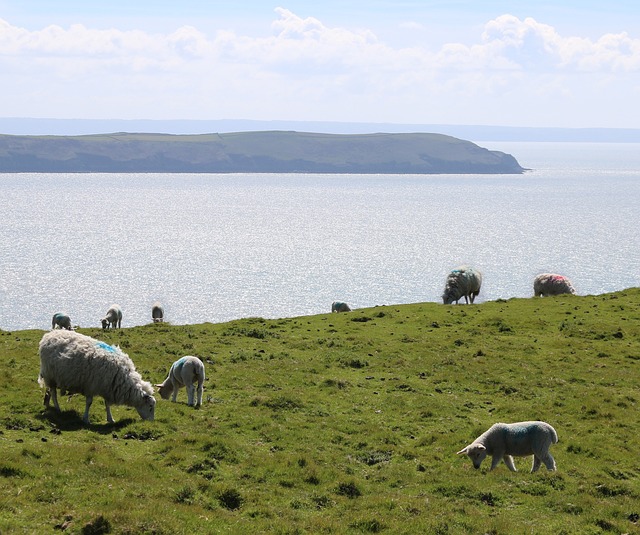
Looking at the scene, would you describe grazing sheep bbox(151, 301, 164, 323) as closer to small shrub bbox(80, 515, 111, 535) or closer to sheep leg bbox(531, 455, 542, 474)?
sheep leg bbox(531, 455, 542, 474)

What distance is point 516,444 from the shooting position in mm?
18516

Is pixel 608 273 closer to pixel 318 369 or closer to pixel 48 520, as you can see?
pixel 318 369

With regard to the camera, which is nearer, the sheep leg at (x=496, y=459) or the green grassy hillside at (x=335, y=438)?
the green grassy hillside at (x=335, y=438)

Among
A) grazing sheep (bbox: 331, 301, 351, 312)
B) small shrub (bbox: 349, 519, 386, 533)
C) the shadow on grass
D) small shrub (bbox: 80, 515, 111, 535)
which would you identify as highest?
small shrub (bbox: 80, 515, 111, 535)

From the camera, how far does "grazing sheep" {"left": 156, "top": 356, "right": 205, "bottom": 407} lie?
23547 millimetres

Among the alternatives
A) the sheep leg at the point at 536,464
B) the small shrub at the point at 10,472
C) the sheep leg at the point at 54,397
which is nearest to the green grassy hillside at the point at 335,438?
the small shrub at the point at 10,472

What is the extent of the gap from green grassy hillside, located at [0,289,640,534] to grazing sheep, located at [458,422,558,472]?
45cm

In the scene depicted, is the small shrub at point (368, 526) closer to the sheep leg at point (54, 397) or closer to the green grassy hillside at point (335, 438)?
the green grassy hillside at point (335, 438)

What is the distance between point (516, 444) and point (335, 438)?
547 cm

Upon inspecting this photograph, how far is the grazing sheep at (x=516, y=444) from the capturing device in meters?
18.4

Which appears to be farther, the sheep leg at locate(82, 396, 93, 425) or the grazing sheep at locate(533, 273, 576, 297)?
the grazing sheep at locate(533, 273, 576, 297)

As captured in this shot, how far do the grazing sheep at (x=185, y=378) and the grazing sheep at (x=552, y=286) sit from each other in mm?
34449

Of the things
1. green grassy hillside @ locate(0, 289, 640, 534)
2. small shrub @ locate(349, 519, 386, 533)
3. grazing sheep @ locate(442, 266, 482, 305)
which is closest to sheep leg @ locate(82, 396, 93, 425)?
green grassy hillside @ locate(0, 289, 640, 534)

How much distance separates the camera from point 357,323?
4138 centimetres
